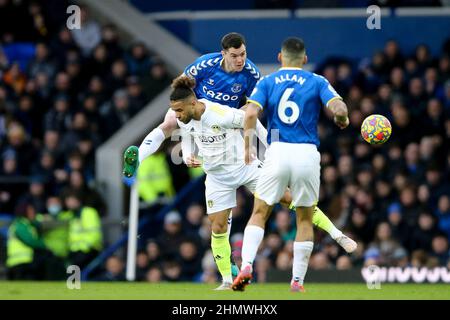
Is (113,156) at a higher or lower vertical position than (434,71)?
lower

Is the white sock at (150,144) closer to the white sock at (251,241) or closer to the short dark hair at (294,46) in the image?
the white sock at (251,241)

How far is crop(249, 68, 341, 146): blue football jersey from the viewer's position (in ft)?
38.6

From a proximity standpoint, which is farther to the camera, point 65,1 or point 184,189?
point 65,1

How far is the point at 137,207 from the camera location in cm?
1923

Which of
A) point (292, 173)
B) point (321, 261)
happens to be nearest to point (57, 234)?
point (321, 261)

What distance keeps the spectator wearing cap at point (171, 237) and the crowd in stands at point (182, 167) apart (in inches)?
0.8

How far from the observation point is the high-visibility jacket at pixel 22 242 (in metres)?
18.8

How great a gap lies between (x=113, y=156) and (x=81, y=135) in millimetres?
666

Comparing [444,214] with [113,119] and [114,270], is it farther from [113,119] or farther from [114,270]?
[113,119]

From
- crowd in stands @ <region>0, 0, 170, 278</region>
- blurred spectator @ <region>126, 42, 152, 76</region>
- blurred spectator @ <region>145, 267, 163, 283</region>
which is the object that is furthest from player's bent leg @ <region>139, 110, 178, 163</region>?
blurred spectator @ <region>126, 42, 152, 76</region>

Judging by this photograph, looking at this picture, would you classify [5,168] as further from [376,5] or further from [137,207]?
[376,5]
